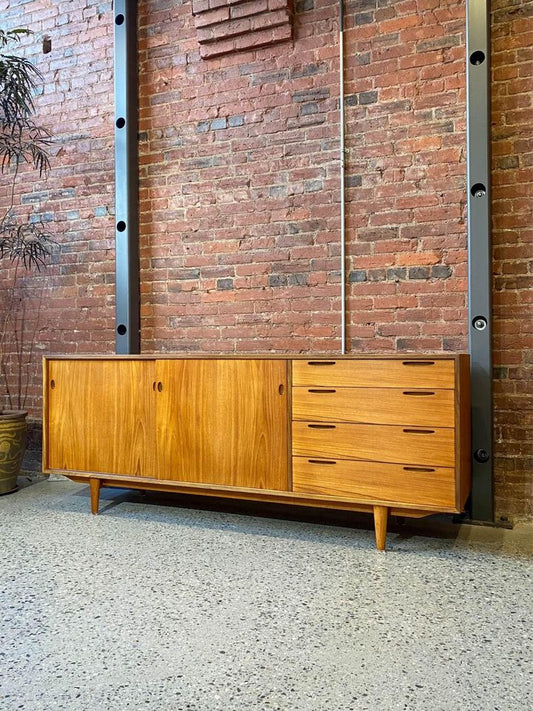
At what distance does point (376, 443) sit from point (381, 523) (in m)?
0.34

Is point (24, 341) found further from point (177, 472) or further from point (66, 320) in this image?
point (177, 472)

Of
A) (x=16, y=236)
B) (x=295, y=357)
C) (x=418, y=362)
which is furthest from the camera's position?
(x=16, y=236)

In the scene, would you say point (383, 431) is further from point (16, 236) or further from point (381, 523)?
point (16, 236)

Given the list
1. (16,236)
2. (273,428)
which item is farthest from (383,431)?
(16,236)

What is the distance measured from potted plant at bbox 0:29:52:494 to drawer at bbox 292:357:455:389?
1.96 metres

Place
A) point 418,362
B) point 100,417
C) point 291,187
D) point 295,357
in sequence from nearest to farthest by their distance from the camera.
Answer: point 418,362 < point 295,357 < point 100,417 < point 291,187

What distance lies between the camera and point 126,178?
3283mm

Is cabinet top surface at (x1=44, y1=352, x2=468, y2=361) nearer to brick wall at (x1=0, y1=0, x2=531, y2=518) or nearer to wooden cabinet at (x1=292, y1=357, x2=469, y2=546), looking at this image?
wooden cabinet at (x1=292, y1=357, x2=469, y2=546)

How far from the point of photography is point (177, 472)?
8.66 feet

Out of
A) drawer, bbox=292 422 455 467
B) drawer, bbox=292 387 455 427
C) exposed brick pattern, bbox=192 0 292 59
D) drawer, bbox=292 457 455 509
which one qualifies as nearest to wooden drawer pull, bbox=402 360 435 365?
drawer, bbox=292 387 455 427

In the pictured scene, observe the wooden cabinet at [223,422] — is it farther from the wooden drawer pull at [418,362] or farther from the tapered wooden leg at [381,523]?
the wooden drawer pull at [418,362]

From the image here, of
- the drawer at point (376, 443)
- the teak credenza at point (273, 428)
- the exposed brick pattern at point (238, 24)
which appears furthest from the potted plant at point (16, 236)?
the drawer at point (376, 443)

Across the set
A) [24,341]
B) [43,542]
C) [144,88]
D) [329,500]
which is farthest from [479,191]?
[24,341]

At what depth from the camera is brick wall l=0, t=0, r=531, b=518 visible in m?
2.61
